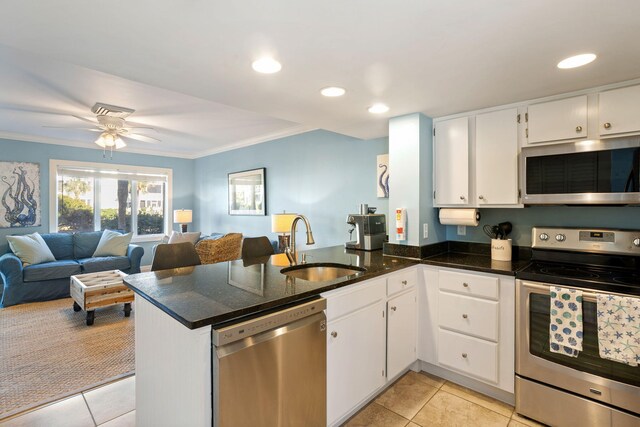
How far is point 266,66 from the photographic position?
1692mm

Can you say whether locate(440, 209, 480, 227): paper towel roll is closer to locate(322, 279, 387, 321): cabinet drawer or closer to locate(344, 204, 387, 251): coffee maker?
locate(344, 204, 387, 251): coffee maker

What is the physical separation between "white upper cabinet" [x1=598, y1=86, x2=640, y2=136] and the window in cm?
667

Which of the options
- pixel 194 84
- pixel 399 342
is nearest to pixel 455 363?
pixel 399 342

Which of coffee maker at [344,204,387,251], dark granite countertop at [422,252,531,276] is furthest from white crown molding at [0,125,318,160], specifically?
dark granite countertop at [422,252,531,276]

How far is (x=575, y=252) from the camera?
7.00 feet

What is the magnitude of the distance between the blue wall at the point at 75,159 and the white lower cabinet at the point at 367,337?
5.52 m

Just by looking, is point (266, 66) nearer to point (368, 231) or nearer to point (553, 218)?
point (368, 231)

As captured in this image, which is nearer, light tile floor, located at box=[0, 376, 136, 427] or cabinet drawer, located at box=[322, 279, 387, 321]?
cabinet drawer, located at box=[322, 279, 387, 321]

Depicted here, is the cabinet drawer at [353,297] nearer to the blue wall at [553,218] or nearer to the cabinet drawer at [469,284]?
the cabinet drawer at [469,284]

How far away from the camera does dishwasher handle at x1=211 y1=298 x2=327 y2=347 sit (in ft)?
3.90

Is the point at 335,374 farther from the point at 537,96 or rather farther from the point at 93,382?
the point at 537,96

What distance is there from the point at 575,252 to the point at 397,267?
4.02 feet

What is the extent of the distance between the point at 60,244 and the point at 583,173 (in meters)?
6.47

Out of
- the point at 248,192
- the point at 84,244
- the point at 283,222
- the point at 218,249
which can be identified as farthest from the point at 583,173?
the point at 84,244
